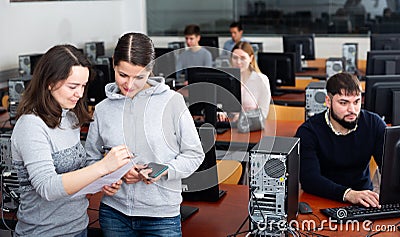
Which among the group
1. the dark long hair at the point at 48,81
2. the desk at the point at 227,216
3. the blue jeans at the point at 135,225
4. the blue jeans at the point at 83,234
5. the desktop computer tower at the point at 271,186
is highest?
the dark long hair at the point at 48,81

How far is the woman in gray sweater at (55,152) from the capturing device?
6.31 ft

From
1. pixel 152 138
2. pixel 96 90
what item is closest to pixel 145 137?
pixel 152 138

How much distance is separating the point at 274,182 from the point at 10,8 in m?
4.84

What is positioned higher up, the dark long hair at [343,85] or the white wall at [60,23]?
the white wall at [60,23]

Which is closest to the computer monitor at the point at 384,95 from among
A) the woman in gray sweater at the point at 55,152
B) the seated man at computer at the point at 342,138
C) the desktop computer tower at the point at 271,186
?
the seated man at computer at the point at 342,138

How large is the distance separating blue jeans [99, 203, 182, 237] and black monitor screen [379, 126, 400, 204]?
80 centimetres

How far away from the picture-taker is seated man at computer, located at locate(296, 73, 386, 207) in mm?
2871

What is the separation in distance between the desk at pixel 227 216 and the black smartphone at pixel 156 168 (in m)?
0.42

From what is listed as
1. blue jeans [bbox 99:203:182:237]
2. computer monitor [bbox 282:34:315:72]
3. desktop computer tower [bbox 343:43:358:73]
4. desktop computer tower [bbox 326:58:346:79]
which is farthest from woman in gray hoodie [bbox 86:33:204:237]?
computer monitor [bbox 282:34:315:72]

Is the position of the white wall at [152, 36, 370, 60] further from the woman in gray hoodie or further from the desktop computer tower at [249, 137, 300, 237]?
the woman in gray hoodie

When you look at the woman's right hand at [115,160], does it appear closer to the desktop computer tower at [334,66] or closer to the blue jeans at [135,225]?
the blue jeans at [135,225]

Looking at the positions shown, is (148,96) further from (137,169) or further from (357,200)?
(357,200)

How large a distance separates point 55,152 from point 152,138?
1.12 feet

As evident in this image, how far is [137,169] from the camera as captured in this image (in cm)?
204
